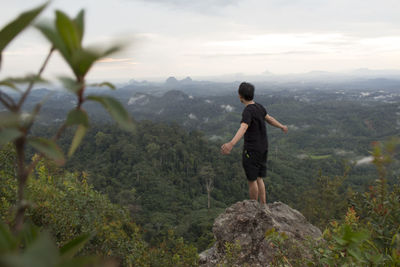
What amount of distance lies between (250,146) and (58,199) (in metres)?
3.65

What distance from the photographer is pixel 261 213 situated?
188 inches

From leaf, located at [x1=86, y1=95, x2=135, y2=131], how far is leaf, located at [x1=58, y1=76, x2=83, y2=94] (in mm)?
95

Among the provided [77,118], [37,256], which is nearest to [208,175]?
[77,118]

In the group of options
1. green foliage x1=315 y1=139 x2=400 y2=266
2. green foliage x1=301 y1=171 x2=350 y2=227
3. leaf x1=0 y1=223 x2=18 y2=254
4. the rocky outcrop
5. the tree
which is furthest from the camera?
the tree

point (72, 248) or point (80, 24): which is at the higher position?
point (80, 24)

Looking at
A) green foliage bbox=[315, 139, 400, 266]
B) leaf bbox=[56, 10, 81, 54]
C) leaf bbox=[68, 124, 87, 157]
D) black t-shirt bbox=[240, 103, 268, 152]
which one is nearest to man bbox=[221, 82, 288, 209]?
black t-shirt bbox=[240, 103, 268, 152]

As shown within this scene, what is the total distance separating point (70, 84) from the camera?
2.43 ft

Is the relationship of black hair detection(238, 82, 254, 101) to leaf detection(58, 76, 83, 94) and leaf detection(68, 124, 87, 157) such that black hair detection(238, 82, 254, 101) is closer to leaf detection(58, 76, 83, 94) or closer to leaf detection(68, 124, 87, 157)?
leaf detection(68, 124, 87, 157)

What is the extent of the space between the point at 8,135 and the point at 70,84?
215 millimetres

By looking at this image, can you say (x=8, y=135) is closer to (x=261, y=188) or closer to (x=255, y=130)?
(x=255, y=130)

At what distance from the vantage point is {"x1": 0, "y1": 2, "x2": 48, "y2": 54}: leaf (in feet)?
2.63

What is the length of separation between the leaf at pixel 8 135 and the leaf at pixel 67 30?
0.30 metres

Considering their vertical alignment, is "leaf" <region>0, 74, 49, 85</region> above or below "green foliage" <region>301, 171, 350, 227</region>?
above

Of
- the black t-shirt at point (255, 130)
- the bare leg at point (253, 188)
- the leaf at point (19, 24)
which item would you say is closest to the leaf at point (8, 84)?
the leaf at point (19, 24)
